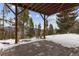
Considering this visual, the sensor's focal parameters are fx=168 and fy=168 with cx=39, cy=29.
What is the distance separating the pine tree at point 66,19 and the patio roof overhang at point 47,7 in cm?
13

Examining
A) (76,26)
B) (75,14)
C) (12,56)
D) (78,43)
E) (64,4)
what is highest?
(64,4)

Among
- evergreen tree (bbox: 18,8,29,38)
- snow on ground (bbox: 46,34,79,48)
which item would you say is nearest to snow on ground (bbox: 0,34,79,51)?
snow on ground (bbox: 46,34,79,48)

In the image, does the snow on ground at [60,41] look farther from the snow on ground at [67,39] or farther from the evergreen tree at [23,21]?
the evergreen tree at [23,21]

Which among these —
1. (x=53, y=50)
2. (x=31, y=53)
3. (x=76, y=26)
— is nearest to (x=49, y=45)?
(x=53, y=50)

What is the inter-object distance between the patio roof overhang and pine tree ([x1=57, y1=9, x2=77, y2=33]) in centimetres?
13

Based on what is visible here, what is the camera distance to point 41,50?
409cm

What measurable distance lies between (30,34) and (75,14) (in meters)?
1.19

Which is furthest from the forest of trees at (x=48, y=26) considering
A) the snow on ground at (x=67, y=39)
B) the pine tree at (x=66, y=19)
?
the snow on ground at (x=67, y=39)

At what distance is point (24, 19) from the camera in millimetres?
4109

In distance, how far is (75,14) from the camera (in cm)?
403

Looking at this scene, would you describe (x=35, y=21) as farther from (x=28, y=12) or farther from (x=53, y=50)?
(x=53, y=50)

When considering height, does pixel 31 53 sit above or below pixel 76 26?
below

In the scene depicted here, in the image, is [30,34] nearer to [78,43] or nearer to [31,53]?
[31,53]

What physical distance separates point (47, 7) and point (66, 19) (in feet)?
2.05
